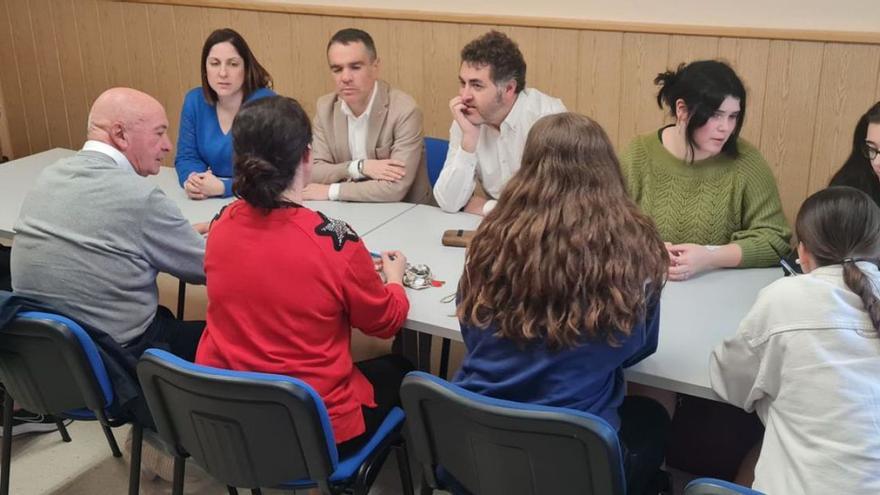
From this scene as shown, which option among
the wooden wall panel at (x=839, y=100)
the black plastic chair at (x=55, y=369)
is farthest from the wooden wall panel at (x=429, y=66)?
the black plastic chair at (x=55, y=369)

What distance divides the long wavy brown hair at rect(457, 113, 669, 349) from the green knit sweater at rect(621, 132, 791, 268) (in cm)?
86

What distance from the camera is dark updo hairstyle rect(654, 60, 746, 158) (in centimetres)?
234

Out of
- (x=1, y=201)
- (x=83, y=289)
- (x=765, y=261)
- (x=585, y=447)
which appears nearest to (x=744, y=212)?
(x=765, y=261)

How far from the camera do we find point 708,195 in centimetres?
243

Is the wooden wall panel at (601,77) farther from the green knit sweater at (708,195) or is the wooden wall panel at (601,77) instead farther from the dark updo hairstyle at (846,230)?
the dark updo hairstyle at (846,230)

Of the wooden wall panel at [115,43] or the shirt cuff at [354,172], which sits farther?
the wooden wall panel at [115,43]

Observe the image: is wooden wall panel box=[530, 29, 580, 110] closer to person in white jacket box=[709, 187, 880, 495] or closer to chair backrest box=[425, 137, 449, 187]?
chair backrest box=[425, 137, 449, 187]

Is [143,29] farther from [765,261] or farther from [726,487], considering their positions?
[726,487]

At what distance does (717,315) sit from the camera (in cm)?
197

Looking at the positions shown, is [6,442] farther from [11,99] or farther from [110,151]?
[11,99]

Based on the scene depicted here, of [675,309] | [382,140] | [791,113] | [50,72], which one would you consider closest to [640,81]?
[791,113]

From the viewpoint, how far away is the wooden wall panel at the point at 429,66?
10.8ft

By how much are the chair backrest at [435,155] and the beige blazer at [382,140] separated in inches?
1.2

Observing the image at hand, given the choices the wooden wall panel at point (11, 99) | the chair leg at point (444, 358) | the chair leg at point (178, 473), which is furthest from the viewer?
the wooden wall panel at point (11, 99)
